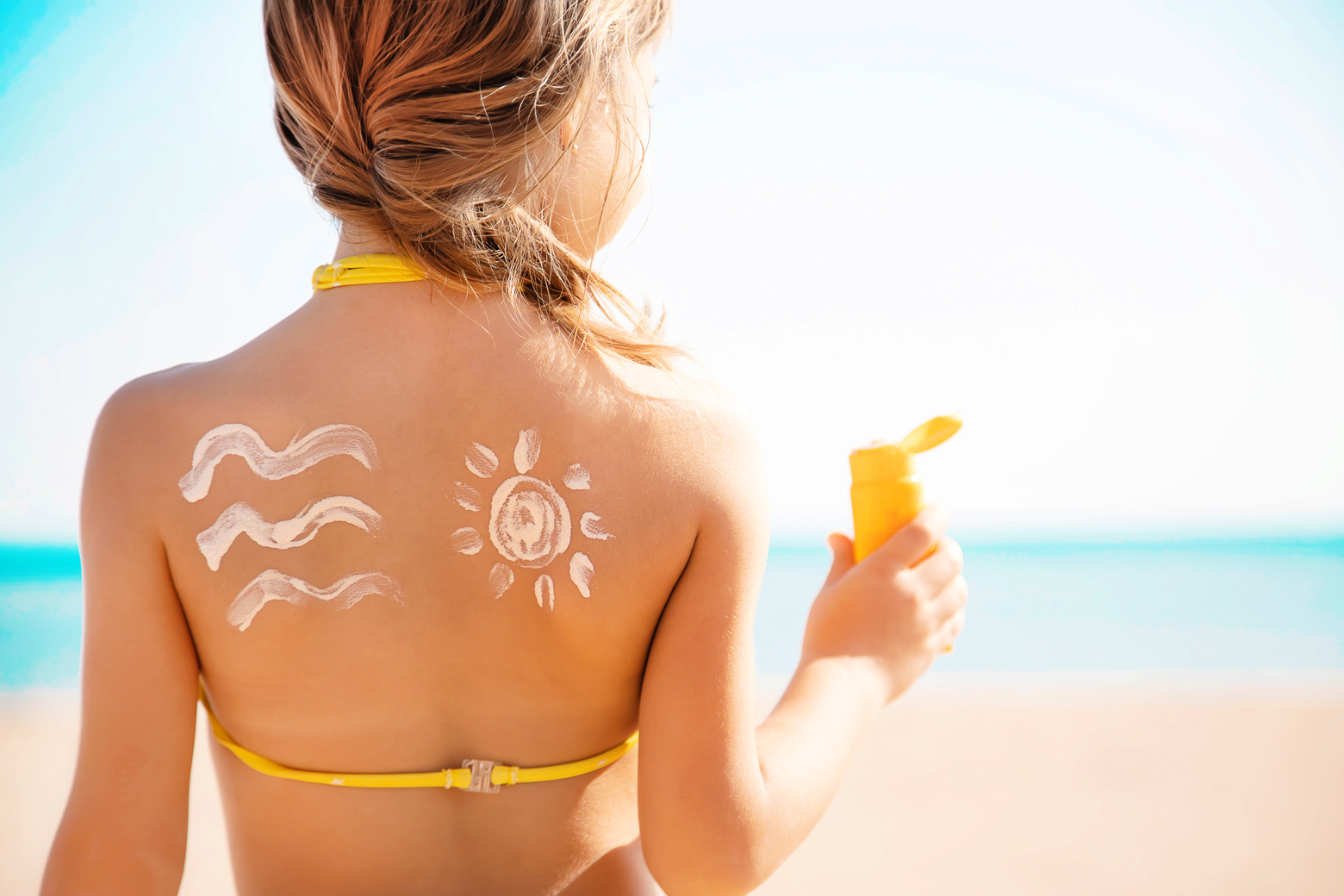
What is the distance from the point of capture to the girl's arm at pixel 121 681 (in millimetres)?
777

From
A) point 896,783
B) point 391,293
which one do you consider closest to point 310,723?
point 391,293

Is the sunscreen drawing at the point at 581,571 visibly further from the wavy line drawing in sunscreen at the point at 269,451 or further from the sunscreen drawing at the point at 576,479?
the wavy line drawing in sunscreen at the point at 269,451

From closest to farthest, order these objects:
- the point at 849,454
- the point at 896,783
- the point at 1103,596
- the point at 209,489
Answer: the point at 209,489 < the point at 849,454 < the point at 896,783 < the point at 1103,596

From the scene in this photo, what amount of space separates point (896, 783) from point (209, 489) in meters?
4.23

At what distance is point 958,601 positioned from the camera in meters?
1.12

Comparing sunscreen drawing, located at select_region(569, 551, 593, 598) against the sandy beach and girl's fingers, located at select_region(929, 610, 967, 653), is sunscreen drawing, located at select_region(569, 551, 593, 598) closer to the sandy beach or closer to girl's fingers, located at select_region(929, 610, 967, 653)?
girl's fingers, located at select_region(929, 610, 967, 653)

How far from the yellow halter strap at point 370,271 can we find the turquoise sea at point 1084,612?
7.11 meters

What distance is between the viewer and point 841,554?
1153 millimetres

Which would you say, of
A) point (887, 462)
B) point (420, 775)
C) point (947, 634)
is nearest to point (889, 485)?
point (887, 462)

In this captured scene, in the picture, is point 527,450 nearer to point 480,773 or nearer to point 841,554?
point 480,773

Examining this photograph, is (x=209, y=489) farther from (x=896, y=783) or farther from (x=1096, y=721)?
(x=1096, y=721)

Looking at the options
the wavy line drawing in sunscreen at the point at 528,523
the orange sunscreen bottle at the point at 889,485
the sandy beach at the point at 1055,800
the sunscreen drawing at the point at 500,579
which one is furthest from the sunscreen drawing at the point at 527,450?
the sandy beach at the point at 1055,800

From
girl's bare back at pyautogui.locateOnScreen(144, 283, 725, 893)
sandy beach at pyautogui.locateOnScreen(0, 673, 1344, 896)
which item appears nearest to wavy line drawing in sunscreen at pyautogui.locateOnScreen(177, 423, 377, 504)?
girl's bare back at pyautogui.locateOnScreen(144, 283, 725, 893)

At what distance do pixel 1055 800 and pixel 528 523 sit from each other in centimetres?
417
